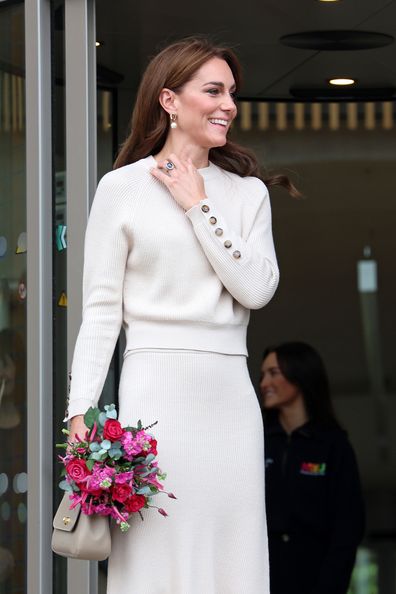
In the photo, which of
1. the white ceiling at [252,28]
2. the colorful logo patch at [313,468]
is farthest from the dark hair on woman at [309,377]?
the white ceiling at [252,28]

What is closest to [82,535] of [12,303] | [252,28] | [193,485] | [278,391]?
[193,485]

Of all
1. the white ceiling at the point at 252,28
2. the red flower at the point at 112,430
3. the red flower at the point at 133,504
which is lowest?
the red flower at the point at 133,504

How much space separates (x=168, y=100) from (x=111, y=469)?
0.92 meters

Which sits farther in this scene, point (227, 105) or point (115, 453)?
point (227, 105)

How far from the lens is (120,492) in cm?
292

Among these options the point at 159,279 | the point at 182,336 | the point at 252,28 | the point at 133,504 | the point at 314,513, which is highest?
the point at 252,28

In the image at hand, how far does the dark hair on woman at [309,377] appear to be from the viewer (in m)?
5.70

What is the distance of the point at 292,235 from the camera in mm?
13133

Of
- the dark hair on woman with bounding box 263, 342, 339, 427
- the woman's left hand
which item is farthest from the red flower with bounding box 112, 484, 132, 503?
the dark hair on woman with bounding box 263, 342, 339, 427

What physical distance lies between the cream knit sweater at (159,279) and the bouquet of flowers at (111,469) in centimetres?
15

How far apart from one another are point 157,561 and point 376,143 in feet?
28.9

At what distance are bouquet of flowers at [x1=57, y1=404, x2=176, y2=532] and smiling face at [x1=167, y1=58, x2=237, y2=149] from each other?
0.71m

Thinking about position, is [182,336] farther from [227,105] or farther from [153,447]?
[227,105]

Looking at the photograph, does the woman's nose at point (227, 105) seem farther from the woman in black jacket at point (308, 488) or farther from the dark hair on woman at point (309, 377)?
the dark hair on woman at point (309, 377)
